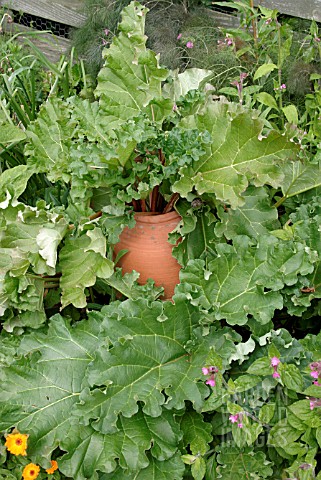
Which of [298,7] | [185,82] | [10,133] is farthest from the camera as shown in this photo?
[298,7]

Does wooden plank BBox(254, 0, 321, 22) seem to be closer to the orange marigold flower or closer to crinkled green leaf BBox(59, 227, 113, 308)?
crinkled green leaf BBox(59, 227, 113, 308)

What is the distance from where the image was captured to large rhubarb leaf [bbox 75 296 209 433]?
4.66 ft

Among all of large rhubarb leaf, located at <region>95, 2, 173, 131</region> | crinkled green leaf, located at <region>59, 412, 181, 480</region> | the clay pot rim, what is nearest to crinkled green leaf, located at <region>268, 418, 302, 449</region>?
crinkled green leaf, located at <region>59, 412, 181, 480</region>

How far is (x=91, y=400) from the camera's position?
1.42 m

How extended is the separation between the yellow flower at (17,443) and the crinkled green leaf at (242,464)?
48 cm

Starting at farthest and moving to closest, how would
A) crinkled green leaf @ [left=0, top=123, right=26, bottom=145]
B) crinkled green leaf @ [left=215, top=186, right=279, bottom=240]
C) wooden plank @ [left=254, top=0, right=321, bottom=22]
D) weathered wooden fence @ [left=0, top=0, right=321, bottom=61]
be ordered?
weathered wooden fence @ [left=0, top=0, right=321, bottom=61] < wooden plank @ [left=254, top=0, right=321, bottom=22] < crinkled green leaf @ [left=0, top=123, right=26, bottom=145] < crinkled green leaf @ [left=215, top=186, right=279, bottom=240]

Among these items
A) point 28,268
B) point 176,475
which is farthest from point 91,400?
point 28,268

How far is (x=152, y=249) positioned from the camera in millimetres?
1790

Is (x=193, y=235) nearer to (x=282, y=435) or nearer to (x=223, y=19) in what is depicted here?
(x=282, y=435)

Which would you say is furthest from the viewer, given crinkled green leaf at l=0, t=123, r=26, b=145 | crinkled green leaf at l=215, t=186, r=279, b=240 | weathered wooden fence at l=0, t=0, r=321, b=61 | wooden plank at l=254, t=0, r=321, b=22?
weathered wooden fence at l=0, t=0, r=321, b=61

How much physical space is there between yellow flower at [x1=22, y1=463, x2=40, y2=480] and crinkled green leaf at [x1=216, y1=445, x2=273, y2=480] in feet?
1.57

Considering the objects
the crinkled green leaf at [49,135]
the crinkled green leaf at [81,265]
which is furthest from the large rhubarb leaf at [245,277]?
the crinkled green leaf at [49,135]

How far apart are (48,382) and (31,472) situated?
0.24 meters

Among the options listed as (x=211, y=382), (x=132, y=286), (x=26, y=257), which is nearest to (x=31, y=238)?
(x=26, y=257)
